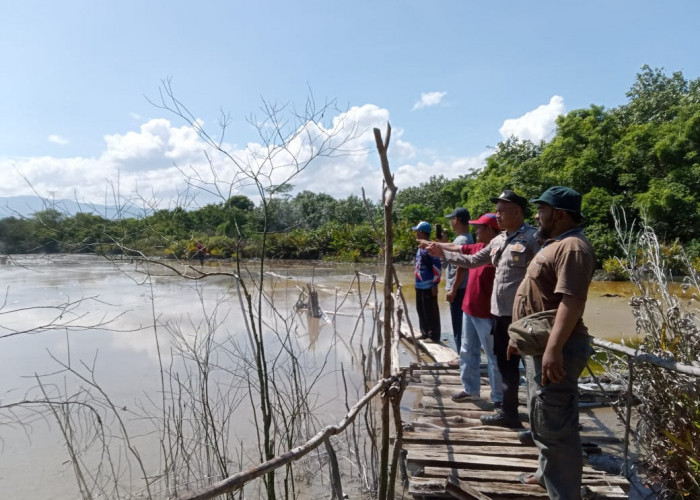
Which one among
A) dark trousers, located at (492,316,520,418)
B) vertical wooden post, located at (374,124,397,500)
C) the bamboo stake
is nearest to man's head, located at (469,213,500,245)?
dark trousers, located at (492,316,520,418)

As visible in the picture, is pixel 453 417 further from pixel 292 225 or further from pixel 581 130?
pixel 581 130

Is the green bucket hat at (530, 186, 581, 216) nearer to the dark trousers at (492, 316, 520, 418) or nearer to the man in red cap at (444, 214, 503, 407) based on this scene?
the dark trousers at (492, 316, 520, 418)

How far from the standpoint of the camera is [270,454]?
257cm

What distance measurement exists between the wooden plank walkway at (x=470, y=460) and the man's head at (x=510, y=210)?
1031mm

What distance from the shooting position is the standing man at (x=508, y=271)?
3.04m

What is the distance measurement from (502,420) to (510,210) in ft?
4.35

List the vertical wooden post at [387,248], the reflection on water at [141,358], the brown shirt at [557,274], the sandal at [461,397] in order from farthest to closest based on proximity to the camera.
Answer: the sandal at [461,397] → the reflection on water at [141,358] → the brown shirt at [557,274] → the vertical wooden post at [387,248]

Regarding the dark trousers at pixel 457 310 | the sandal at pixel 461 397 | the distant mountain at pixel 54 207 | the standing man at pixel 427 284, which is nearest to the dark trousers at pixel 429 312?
the standing man at pixel 427 284

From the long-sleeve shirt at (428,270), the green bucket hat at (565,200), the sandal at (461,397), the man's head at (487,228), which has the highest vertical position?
the green bucket hat at (565,200)

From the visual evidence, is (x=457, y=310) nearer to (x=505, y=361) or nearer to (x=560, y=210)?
(x=505, y=361)

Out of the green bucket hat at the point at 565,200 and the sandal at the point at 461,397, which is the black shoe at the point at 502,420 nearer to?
the sandal at the point at 461,397

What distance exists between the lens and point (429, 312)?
6293mm

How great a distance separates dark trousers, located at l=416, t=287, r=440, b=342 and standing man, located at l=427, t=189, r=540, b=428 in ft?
9.18

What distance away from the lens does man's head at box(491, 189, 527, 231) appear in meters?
3.09
